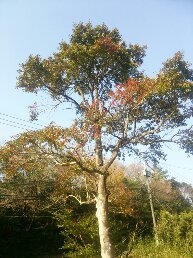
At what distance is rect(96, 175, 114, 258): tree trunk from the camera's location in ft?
39.6

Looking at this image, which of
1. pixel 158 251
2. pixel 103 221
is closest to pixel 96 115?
pixel 103 221

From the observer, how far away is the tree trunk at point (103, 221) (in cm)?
1206

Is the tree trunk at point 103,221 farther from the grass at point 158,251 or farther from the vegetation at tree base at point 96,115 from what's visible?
the grass at point 158,251

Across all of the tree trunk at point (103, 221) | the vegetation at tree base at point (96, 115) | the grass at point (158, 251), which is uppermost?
the vegetation at tree base at point (96, 115)

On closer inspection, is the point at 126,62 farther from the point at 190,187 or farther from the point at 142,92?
the point at 190,187

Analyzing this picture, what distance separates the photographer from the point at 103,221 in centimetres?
1253

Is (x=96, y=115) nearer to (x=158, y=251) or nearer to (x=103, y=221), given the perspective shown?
(x=103, y=221)

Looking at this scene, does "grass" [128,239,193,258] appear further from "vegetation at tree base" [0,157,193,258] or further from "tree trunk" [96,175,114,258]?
"tree trunk" [96,175,114,258]

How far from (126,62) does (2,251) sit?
1529 centimetres

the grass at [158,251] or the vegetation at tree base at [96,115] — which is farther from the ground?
the vegetation at tree base at [96,115]

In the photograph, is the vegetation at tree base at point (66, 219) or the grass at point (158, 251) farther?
the vegetation at tree base at point (66, 219)

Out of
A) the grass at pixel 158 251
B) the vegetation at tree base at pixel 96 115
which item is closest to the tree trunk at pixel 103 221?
the vegetation at tree base at pixel 96 115

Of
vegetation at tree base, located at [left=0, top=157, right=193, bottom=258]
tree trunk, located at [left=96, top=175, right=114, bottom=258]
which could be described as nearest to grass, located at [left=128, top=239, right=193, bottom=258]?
vegetation at tree base, located at [left=0, top=157, right=193, bottom=258]

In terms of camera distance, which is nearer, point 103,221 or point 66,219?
point 103,221
